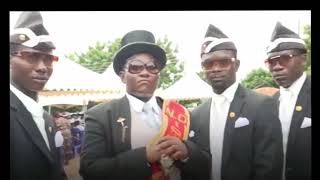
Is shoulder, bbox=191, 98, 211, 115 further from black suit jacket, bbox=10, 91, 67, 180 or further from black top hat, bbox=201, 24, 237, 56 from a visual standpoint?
black suit jacket, bbox=10, 91, 67, 180

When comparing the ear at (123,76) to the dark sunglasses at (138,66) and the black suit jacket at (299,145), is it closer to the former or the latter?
the dark sunglasses at (138,66)

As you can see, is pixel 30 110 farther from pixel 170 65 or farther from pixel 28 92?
pixel 170 65

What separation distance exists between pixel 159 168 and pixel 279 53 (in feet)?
5.16

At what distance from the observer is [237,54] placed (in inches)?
190

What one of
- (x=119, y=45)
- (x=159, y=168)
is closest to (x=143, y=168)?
(x=159, y=168)

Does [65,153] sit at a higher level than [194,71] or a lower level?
lower

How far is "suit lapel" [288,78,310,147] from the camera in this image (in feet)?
15.8

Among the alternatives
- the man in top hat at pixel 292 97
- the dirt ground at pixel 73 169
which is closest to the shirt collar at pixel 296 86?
the man in top hat at pixel 292 97

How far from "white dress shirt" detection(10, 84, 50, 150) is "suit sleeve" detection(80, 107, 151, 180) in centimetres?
39

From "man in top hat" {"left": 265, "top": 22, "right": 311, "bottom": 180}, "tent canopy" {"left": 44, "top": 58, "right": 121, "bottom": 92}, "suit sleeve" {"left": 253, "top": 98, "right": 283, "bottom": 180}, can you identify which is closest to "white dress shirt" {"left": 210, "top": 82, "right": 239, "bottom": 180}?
"suit sleeve" {"left": 253, "top": 98, "right": 283, "bottom": 180}

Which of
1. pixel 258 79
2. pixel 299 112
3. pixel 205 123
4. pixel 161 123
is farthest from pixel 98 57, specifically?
pixel 299 112

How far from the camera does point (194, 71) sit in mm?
4777
